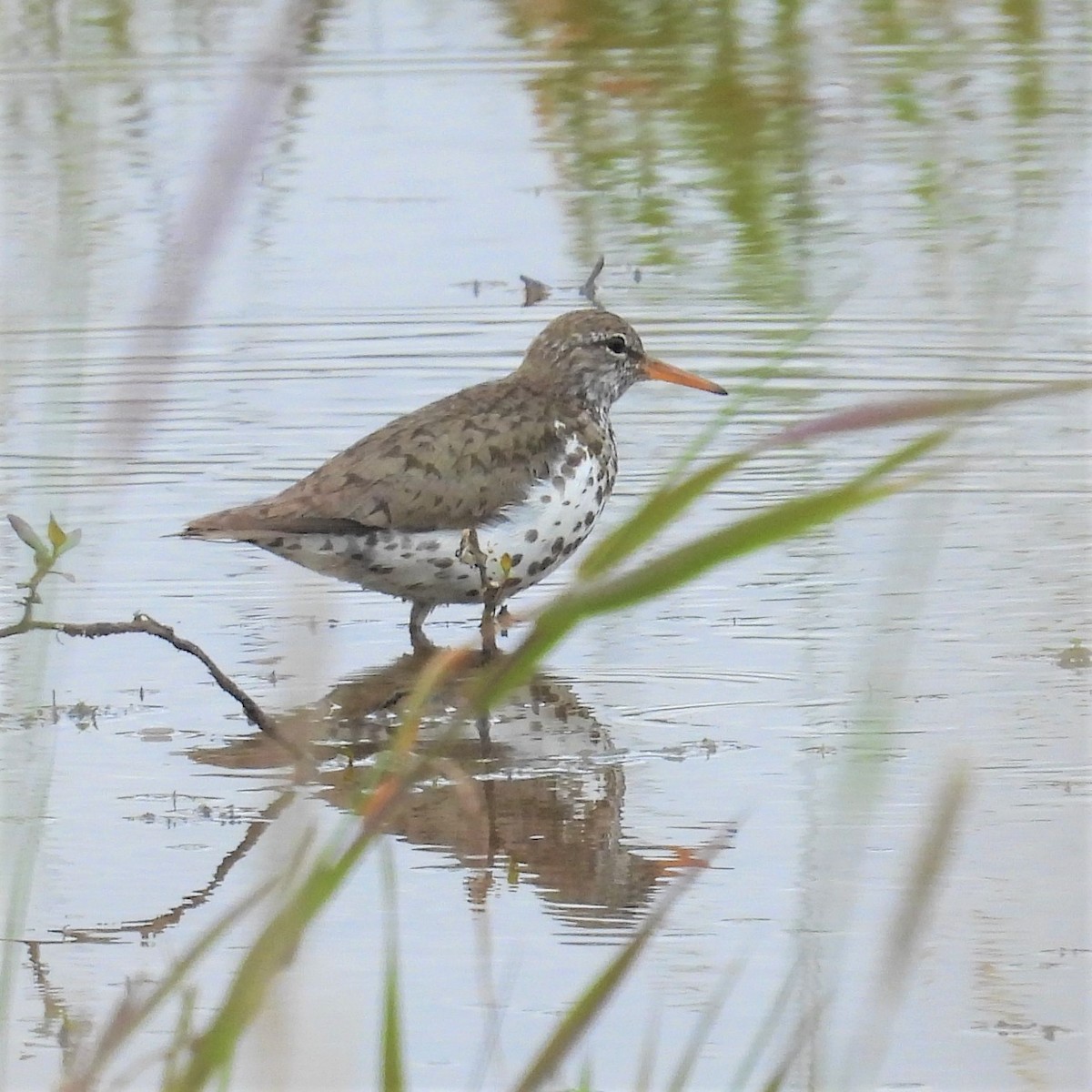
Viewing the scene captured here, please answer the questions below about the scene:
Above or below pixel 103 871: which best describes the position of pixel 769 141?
below

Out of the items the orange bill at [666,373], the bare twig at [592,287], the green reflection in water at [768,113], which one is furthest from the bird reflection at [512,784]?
the green reflection in water at [768,113]

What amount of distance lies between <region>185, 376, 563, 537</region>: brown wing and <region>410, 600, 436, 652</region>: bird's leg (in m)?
0.24

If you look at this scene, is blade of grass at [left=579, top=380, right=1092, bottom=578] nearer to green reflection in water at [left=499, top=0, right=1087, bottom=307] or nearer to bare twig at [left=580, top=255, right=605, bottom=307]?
green reflection in water at [left=499, top=0, right=1087, bottom=307]

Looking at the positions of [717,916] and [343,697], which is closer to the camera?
[717,916]

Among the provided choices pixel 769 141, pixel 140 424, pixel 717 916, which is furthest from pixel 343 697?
pixel 769 141

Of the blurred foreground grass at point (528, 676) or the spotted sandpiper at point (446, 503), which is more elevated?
the blurred foreground grass at point (528, 676)

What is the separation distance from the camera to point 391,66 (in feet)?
45.2

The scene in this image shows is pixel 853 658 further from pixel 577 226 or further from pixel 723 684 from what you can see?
pixel 577 226

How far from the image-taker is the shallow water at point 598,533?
420 centimetres

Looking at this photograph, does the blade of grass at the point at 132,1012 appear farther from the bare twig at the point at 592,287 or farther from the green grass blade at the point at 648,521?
the bare twig at the point at 592,287

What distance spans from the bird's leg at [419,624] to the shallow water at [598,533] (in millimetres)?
63

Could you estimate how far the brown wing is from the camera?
22.1ft

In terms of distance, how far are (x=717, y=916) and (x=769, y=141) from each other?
8120 millimetres

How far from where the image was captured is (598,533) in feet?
25.3
